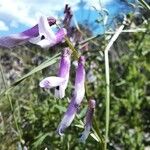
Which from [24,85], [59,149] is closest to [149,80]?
[24,85]

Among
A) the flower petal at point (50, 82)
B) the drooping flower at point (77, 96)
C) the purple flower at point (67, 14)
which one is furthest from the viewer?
the purple flower at point (67, 14)

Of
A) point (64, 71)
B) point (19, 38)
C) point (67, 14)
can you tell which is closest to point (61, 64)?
point (64, 71)

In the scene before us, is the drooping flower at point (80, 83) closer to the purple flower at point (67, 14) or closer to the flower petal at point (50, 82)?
the flower petal at point (50, 82)

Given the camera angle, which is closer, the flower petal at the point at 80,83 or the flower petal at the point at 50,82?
the flower petal at the point at 50,82

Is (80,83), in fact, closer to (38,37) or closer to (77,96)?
(77,96)

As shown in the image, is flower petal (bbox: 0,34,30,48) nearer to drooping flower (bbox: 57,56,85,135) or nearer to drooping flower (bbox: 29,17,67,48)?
drooping flower (bbox: 29,17,67,48)

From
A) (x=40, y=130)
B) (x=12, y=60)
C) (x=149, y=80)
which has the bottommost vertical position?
(x=12, y=60)

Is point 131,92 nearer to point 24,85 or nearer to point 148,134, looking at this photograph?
point 148,134

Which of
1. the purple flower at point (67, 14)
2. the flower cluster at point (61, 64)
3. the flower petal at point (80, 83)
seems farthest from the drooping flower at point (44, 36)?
the purple flower at point (67, 14)
